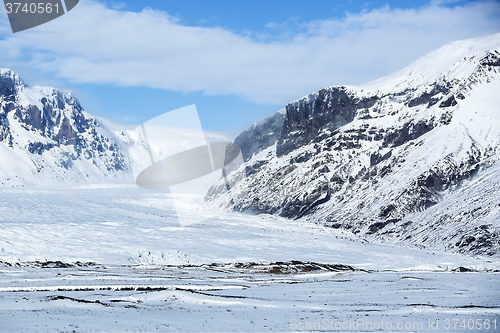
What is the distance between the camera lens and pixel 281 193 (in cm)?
15912

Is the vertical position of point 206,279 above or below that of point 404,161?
below

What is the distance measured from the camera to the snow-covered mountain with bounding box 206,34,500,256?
99.8 metres

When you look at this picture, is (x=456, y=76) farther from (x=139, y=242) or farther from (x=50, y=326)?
(x=50, y=326)

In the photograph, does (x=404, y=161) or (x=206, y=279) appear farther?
(x=404, y=161)

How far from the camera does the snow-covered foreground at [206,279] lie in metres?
23.5

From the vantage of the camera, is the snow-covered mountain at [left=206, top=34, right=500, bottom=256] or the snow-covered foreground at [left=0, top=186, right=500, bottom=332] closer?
the snow-covered foreground at [left=0, top=186, right=500, bottom=332]

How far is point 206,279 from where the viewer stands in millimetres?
41875

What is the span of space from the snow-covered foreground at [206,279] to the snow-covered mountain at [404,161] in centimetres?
3595

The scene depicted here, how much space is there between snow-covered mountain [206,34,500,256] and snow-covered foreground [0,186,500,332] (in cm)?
3595

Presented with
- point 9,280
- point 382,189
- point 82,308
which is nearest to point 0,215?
point 9,280

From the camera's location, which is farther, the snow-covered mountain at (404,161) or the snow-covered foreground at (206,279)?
the snow-covered mountain at (404,161)

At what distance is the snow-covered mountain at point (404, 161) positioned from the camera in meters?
99.8

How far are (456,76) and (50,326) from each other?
A: 6222 inches

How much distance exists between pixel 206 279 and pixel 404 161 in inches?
4170
